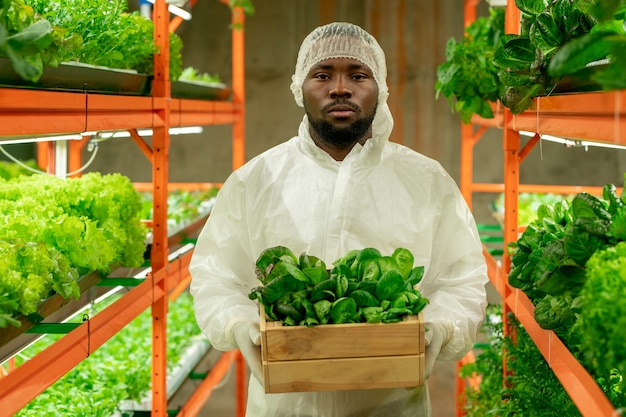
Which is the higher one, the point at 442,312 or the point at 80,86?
the point at 80,86

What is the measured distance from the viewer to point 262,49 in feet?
27.9

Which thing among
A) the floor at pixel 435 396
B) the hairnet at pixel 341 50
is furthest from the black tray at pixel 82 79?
the floor at pixel 435 396

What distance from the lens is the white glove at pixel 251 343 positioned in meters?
2.58

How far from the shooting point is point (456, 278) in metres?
3.06

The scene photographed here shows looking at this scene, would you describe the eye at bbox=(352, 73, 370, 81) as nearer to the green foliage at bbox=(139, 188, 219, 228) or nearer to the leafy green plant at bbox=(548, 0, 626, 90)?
the leafy green plant at bbox=(548, 0, 626, 90)

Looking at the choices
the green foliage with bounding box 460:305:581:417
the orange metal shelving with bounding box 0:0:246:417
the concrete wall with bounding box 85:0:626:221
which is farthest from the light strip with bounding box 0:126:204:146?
the concrete wall with bounding box 85:0:626:221

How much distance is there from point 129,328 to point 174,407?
81 cm

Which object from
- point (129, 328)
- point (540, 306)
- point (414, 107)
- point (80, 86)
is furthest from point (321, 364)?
point (414, 107)

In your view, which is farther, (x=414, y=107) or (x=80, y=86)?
(x=414, y=107)

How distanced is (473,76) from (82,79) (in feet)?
6.86

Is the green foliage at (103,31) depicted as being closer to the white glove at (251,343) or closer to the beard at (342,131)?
the beard at (342,131)

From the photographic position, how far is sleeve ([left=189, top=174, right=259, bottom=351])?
2.95 metres

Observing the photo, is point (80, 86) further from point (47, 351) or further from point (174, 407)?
point (174, 407)

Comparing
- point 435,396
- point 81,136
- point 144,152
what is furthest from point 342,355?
point 435,396
